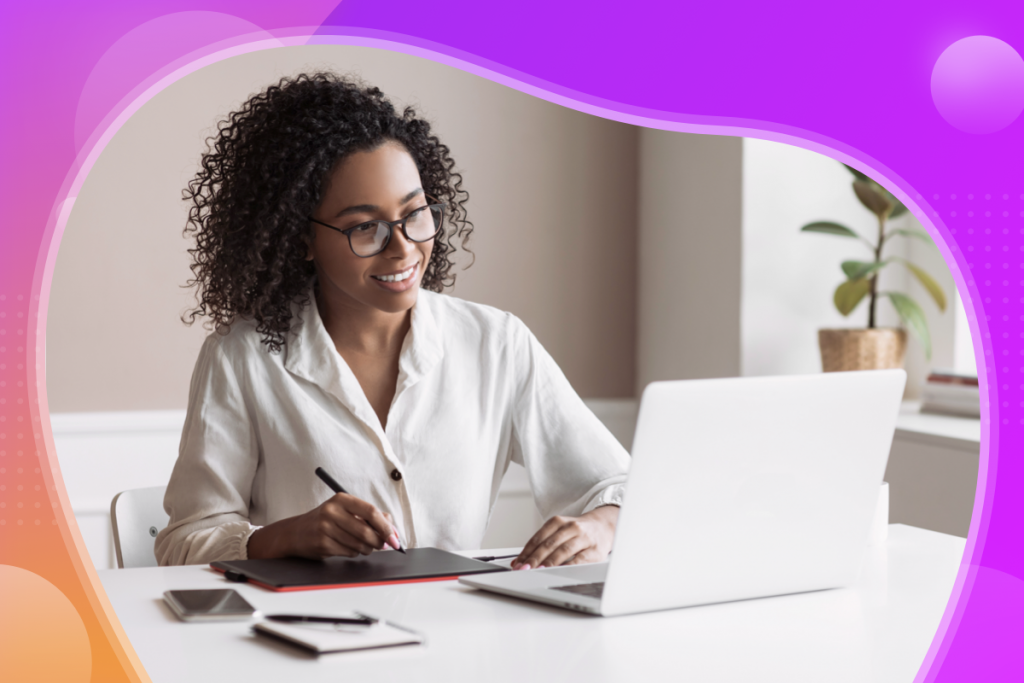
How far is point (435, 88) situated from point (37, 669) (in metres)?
2.58

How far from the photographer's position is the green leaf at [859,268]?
8.91 ft

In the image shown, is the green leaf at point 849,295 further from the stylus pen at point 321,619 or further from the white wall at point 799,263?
the stylus pen at point 321,619

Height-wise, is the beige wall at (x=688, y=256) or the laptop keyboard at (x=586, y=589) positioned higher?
the beige wall at (x=688, y=256)

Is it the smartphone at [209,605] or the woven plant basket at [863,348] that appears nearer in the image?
the smartphone at [209,605]

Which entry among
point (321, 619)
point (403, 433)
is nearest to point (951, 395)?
point (403, 433)

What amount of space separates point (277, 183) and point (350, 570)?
714 mm

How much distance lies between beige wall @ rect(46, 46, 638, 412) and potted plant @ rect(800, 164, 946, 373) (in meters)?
0.76

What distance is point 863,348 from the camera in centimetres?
277

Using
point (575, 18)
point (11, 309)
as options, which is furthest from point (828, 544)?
point (11, 309)

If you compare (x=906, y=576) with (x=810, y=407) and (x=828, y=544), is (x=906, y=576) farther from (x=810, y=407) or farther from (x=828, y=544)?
(x=810, y=407)

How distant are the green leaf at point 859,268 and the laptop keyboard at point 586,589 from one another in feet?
6.11

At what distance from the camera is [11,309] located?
2.29 ft

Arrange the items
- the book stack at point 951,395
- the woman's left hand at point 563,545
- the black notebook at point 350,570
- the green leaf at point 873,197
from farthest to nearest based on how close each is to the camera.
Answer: the green leaf at point 873,197 → the book stack at point 951,395 → the woman's left hand at point 563,545 → the black notebook at point 350,570

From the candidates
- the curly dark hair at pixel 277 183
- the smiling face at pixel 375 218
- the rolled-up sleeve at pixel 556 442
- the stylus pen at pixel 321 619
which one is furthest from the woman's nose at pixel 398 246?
the stylus pen at pixel 321 619
